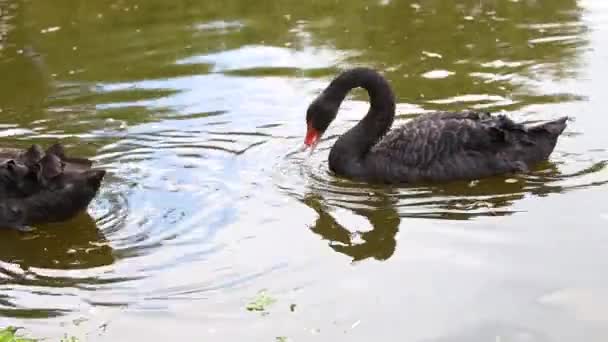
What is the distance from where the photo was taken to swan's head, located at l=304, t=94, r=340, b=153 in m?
6.96

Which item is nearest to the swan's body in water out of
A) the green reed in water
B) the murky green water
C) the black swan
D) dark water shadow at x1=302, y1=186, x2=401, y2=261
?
the murky green water

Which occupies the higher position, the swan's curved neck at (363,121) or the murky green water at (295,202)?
the swan's curved neck at (363,121)

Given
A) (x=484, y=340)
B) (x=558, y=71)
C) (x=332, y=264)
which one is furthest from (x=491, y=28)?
(x=484, y=340)

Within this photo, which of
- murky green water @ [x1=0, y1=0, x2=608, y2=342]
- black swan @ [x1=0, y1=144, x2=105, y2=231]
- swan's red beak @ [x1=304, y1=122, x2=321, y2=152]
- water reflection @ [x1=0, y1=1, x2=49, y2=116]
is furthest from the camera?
water reflection @ [x1=0, y1=1, x2=49, y2=116]

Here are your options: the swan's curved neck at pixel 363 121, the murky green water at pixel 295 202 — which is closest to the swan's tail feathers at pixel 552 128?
the murky green water at pixel 295 202

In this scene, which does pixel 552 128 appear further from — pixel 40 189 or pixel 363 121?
pixel 40 189

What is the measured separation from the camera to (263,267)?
5.33m

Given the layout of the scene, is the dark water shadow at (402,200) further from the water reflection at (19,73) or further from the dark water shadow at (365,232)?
the water reflection at (19,73)

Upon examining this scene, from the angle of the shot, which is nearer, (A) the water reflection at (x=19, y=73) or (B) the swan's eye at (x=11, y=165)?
(B) the swan's eye at (x=11, y=165)

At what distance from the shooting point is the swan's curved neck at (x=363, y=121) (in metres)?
6.91

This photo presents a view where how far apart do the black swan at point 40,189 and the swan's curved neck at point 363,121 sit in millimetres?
1778

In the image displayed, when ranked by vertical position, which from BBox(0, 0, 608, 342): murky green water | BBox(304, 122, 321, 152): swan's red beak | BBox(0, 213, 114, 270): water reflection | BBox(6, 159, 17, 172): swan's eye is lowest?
BBox(0, 213, 114, 270): water reflection

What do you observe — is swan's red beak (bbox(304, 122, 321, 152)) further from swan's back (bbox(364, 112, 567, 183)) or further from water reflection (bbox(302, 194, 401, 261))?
water reflection (bbox(302, 194, 401, 261))

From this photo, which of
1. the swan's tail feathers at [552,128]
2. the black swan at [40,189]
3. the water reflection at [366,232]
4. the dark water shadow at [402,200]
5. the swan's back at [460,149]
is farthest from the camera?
the swan's tail feathers at [552,128]
